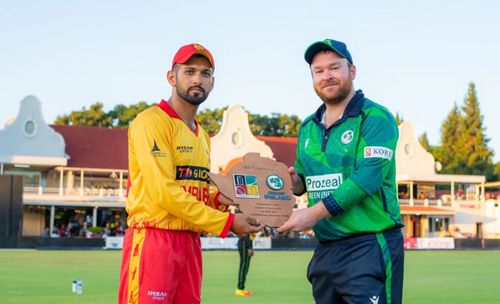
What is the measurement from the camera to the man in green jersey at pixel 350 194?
507 centimetres

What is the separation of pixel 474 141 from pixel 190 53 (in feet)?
306

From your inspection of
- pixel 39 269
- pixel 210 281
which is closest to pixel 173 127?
pixel 210 281

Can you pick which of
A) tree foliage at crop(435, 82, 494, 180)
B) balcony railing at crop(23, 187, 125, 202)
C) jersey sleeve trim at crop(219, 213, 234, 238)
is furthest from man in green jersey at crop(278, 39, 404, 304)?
tree foliage at crop(435, 82, 494, 180)

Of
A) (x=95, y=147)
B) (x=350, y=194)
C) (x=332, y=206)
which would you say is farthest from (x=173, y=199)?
(x=95, y=147)

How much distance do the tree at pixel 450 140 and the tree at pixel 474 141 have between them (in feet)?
2.77

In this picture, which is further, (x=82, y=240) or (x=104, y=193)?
Answer: (x=104, y=193)

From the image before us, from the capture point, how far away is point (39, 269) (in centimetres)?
2402

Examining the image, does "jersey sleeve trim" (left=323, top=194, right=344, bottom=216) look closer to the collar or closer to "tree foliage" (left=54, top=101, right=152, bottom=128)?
the collar

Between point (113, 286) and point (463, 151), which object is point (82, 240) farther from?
point (463, 151)

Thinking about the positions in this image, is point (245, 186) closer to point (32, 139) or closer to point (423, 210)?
point (32, 139)

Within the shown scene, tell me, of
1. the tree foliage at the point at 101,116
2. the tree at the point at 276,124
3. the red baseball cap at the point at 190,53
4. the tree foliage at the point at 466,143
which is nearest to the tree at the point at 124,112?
the tree foliage at the point at 101,116

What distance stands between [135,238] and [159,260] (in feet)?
0.88

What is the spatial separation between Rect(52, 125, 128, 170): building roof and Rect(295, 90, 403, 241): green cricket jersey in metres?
54.1

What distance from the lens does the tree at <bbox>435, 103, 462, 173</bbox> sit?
94.2 meters
